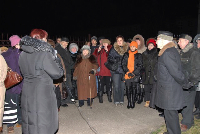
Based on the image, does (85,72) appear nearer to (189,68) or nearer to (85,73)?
(85,73)

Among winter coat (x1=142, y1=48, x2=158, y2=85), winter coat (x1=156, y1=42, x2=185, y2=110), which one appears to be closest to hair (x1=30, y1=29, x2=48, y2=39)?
winter coat (x1=156, y1=42, x2=185, y2=110)

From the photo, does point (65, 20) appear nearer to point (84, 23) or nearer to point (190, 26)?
point (84, 23)

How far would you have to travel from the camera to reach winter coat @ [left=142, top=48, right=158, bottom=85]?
6.49 metres

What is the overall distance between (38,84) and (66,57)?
11.5ft

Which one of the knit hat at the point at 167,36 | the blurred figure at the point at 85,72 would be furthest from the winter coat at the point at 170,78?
the blurred figure at the point at 85,72

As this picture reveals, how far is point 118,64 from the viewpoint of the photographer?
6.66 metres

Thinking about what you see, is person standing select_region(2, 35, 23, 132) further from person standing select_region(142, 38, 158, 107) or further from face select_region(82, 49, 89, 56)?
person standing select_region(142, 38, 158, 107)

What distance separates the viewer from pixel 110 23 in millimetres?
49750

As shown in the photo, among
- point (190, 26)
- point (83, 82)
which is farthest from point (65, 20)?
point (83, 82)

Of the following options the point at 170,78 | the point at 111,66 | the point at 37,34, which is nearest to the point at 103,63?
the point at 111,66

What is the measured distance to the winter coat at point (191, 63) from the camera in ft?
14.8

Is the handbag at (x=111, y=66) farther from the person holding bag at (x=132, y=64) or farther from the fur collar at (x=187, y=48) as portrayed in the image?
the fur collar at (x=187, y=48)

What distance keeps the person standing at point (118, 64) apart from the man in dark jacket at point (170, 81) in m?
2.63

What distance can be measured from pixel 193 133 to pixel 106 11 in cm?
4526
